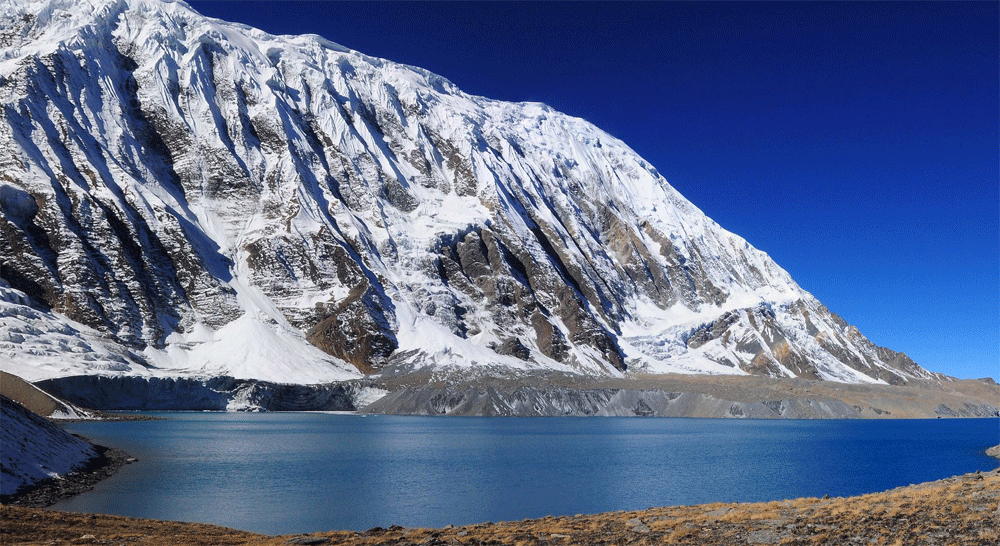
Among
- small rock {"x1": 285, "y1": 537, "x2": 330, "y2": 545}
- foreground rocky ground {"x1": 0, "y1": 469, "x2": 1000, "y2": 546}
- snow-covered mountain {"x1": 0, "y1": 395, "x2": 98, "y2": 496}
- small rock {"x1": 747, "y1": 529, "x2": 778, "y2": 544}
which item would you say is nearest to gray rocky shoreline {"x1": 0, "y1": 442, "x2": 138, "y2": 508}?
snow-covered mountain {"x1": 0, "y1": 395, "x2": 98, "y2": 496}

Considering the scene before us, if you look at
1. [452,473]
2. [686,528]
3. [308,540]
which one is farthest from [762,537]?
[452,473]

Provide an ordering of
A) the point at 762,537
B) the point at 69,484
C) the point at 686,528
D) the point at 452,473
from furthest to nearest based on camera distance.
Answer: the point at 452,473 < the point at 69,484 < the point at 686,528 < the point at 762,537

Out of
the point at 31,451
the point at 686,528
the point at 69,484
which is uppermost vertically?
the point at 31,451

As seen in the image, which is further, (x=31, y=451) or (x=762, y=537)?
(x=31, y=451)

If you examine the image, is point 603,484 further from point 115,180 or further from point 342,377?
point 115,180

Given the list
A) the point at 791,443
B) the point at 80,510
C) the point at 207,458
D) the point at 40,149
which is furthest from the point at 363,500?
the point at 40,149

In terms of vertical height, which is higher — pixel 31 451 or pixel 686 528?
pixel 31 451

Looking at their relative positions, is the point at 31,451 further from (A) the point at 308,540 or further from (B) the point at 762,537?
(B) the point at 762,537

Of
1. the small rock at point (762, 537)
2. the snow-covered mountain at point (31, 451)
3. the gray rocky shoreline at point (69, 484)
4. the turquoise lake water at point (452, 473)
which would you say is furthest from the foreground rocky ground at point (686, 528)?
the snow-covered mountain at point (31, 451)

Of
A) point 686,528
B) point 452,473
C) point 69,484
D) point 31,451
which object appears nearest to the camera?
point 686,528
